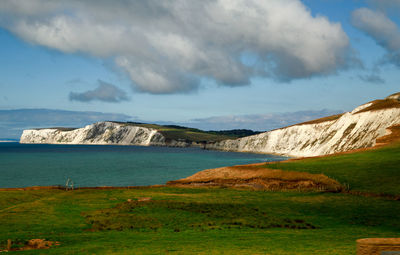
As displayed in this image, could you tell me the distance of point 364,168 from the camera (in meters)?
53.8

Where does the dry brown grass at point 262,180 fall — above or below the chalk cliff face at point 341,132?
below

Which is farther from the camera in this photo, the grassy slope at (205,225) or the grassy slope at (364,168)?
the grassy slope at (364,168)

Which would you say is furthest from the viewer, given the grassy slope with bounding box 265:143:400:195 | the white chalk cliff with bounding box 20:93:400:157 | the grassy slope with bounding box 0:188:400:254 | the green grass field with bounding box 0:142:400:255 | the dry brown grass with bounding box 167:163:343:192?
the white chalk cliff with bounding box 20:93:400:157

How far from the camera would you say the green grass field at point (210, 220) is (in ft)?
67.7

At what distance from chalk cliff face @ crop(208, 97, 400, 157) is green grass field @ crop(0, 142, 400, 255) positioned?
5596 centimetres

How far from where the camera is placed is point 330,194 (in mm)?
46188

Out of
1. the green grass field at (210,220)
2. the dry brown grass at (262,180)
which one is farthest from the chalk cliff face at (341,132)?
the green grass field at (210,220)

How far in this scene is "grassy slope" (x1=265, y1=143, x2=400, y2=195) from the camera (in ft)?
152

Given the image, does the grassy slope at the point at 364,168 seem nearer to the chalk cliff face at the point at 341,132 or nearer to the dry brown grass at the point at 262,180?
the dry brown grass at the point at 262,180

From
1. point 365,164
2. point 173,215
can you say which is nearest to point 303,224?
point 173,215

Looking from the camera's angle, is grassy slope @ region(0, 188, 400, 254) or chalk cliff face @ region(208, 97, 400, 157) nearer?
grassy slope @ region(0, 188, 400, 254)

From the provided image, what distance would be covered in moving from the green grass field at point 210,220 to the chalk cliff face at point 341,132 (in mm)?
55956

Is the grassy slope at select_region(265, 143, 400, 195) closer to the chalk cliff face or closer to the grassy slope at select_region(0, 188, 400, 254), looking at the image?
the grassy slope at select_region(0, 188, 400, 254)

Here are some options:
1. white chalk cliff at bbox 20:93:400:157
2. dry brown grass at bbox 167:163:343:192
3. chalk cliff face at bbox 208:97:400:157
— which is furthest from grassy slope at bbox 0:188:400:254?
chalk cliff face at bbox 208:97:400:157
